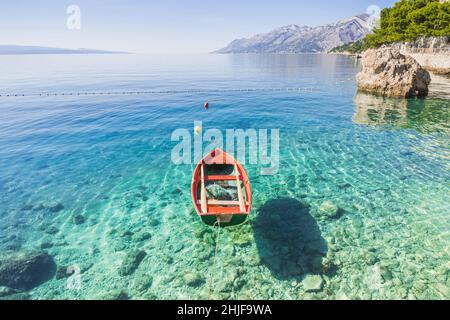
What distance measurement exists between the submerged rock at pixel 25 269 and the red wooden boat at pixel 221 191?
21.0 feet

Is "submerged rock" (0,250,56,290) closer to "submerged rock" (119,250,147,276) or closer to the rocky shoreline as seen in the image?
"submerged rock" (119,250,147,276)

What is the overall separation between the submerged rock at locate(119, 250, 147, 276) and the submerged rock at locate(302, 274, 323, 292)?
644 cm

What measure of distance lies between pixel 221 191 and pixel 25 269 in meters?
8.51

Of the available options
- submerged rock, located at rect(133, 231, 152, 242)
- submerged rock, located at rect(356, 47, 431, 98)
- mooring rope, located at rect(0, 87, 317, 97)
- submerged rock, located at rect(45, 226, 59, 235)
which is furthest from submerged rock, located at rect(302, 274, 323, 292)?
mooring rope, located at rect(0, 87, 317, 97)

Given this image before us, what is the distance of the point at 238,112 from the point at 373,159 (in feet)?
58.5

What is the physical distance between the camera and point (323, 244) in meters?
10.4

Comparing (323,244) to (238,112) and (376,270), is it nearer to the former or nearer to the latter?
(376,270)

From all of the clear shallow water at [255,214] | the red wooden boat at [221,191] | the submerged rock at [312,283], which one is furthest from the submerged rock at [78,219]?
the submerged rock at [312,283]

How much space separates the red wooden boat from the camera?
9.54 m

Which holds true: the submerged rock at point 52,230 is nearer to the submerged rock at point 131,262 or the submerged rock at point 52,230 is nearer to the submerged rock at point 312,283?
the submerged rock at point 131,262

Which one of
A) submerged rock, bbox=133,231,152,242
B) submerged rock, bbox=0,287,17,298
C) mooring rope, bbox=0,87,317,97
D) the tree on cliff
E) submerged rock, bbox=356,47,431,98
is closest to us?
submerged rock, bbox=0,287,17,298

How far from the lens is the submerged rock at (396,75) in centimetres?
3350

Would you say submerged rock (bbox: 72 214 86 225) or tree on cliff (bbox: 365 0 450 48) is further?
tree on cliff (bbox: 365 0 450 48)

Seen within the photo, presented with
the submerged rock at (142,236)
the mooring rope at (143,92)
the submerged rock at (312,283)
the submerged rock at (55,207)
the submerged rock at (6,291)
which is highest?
the mooring rope at (143,92)
